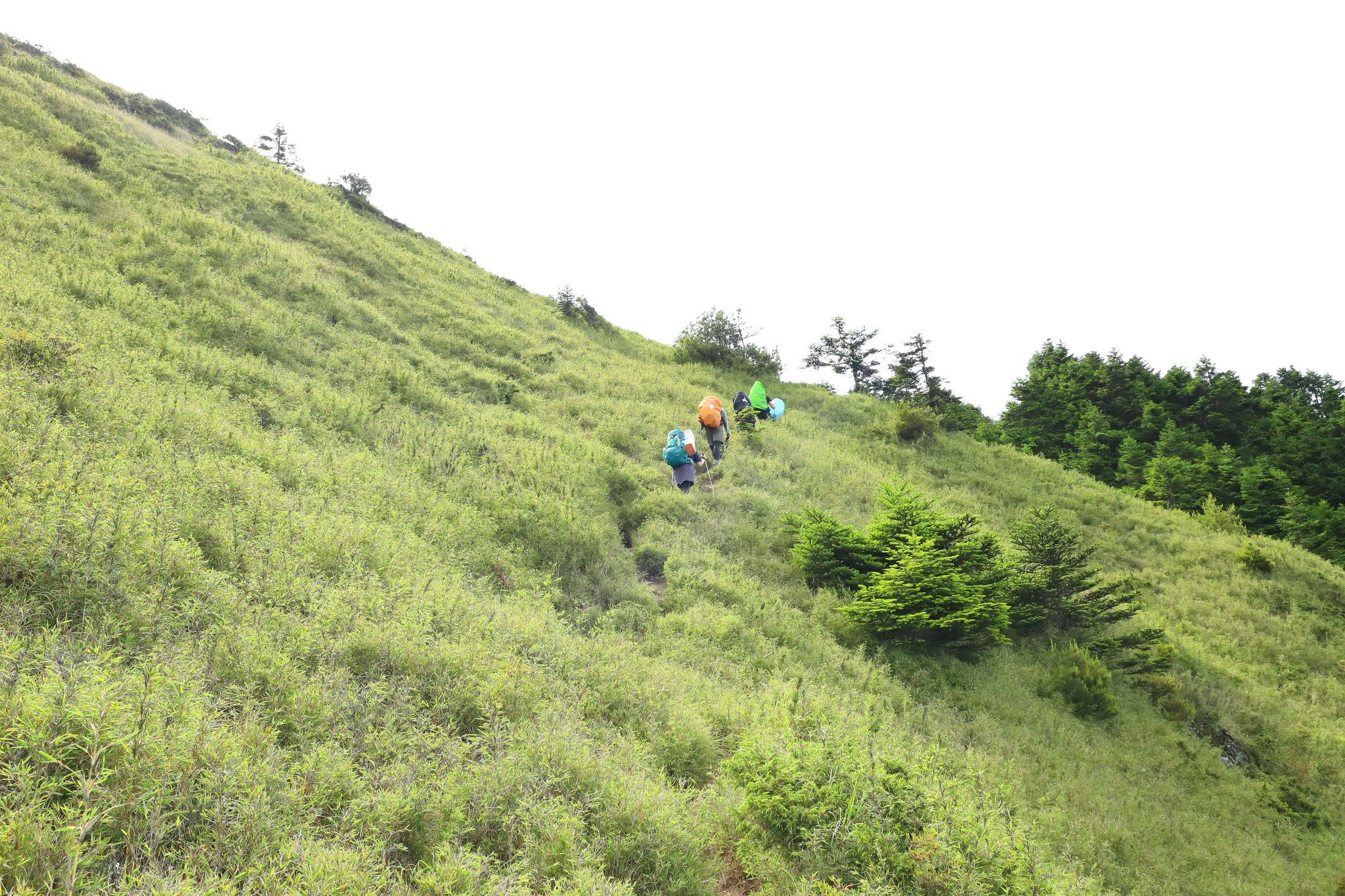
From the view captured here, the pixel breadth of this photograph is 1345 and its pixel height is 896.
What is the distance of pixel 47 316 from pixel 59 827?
11.0 meters

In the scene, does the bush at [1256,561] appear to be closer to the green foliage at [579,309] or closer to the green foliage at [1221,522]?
the green foliage at [1221,522]

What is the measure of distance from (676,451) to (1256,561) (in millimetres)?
20065

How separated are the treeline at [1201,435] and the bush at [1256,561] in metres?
4.55

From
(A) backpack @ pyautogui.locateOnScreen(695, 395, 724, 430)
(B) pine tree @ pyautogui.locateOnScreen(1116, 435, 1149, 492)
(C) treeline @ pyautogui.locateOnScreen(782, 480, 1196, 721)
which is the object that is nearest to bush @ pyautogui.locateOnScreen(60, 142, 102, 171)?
(A) backpack @ pyautogui.locateOnScreen(695, 395, 724, 430)

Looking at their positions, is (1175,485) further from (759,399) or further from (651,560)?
(651,560)

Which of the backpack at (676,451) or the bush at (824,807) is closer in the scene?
the bush at (824,807)

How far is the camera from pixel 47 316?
9.13 m

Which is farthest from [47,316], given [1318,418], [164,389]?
[1318,418]

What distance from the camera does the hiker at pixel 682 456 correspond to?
13.5 m

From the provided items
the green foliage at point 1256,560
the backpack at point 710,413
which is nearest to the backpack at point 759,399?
the backpack at point 710,413

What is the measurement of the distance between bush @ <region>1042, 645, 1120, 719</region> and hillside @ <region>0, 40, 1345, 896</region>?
0.33 meters

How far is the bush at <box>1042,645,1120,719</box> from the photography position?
33.3 feet

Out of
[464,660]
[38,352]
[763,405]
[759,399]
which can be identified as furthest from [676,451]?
[38,352]

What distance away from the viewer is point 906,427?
24422 millimetres
